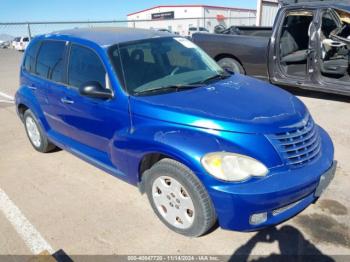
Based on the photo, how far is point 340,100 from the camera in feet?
22.7

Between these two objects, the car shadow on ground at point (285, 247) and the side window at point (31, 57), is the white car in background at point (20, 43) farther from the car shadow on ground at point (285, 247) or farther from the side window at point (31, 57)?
the car shadow on ground at point (285, 247)

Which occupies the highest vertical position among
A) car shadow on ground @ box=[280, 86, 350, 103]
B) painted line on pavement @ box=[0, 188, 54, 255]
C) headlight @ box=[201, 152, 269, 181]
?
headlight @ box=[201, 152, 269, 181]

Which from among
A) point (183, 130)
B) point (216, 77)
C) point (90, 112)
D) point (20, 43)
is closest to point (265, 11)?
point (216, 77)

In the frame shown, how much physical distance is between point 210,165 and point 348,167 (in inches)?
93.7

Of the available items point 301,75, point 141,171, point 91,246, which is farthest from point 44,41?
point 301,75

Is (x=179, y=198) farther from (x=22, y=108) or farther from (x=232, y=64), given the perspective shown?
(x=232, y=64)

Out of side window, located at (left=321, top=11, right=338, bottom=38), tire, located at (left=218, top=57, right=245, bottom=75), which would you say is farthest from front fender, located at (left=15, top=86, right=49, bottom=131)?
side window, located at (left=321, top=11, right=338, bottom=38)

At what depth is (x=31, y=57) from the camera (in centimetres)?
485

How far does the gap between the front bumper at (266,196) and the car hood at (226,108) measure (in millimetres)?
→ 386

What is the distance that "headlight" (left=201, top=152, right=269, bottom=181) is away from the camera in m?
2.65

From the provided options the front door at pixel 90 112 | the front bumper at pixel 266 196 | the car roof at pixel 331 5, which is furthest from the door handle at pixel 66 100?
the car roof at pixel 331 5

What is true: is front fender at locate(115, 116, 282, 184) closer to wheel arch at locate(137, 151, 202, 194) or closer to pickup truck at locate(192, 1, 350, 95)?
wheel arch at locate(137, 151, 202, 194)

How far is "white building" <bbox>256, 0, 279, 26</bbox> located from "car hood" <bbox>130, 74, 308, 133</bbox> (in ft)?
43.6

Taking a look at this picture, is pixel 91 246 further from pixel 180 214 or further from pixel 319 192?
A: pixel 319 192
